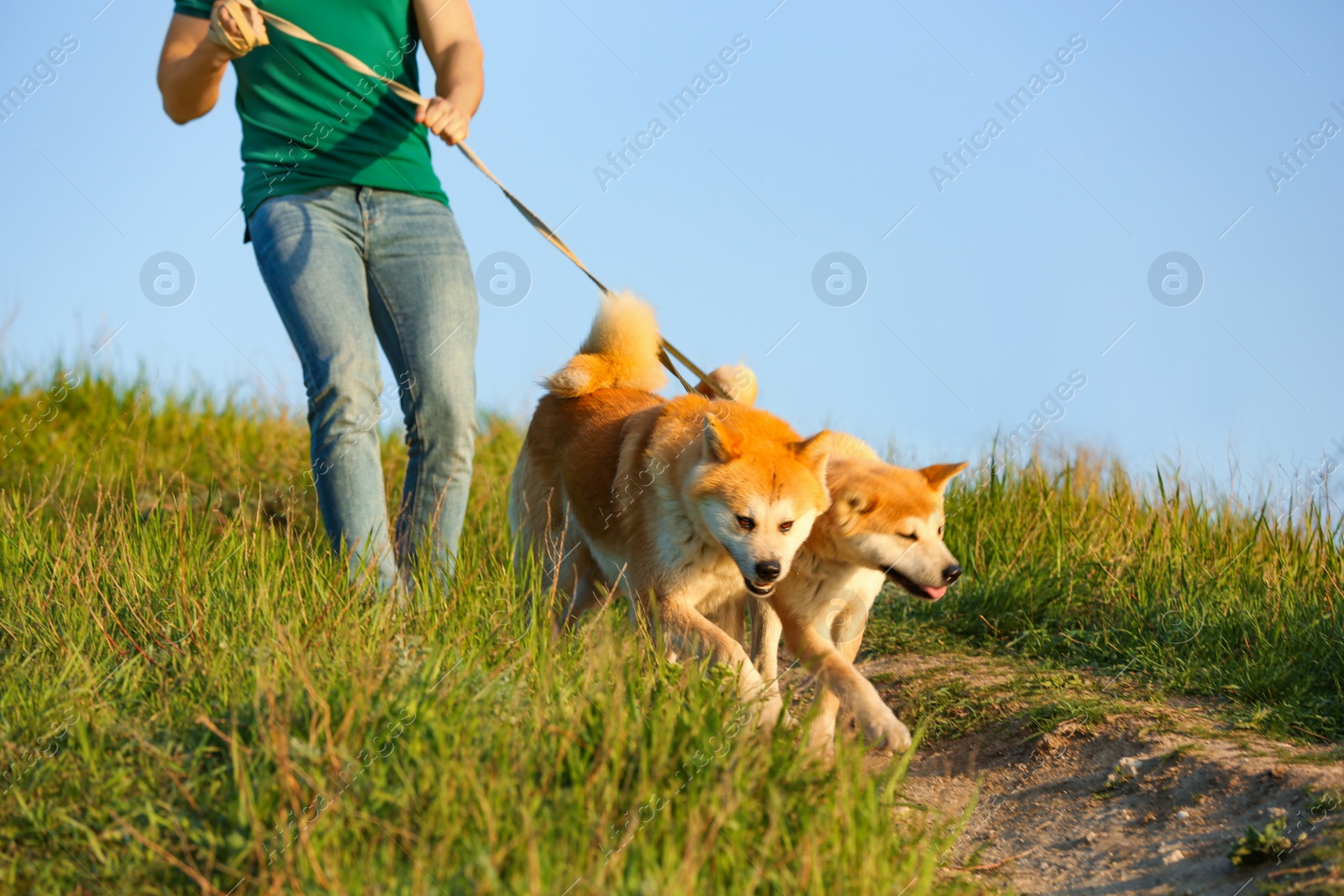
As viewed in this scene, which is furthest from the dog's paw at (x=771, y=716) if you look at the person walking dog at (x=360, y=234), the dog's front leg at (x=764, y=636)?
the person walking dog at (x=360, y=234)

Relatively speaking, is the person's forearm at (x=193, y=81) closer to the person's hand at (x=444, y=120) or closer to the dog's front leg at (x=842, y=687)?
the person's hand at (x=444, y=120)

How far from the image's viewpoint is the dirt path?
2857 millimetres

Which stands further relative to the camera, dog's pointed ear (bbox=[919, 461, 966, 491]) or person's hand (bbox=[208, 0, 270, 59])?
dog's pointed ear (bbox=[919, 461, 966, 491])

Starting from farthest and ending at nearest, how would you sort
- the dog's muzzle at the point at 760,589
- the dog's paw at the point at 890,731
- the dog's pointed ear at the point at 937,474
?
the dog's pointed ear at the point at 937,474, the dog's muzzle at the point at 760,589, the dog's paw at the point at 890,731

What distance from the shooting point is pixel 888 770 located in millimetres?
2633

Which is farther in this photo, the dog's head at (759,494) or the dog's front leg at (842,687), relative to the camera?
the dog's head at (759,494)

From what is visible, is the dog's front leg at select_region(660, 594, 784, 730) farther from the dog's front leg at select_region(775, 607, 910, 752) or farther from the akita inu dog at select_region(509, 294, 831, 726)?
the dog's front leg at select_region(775, 607, 910, 752)

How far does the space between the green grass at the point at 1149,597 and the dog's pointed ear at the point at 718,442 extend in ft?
5.31

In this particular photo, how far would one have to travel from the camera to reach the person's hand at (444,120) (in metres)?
3.63

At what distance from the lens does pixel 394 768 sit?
2285 millimetres

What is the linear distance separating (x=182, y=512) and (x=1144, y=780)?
12.2 ft

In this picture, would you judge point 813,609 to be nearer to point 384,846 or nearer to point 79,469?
point 384,846

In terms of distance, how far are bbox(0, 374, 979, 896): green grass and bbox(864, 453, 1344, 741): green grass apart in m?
1.94

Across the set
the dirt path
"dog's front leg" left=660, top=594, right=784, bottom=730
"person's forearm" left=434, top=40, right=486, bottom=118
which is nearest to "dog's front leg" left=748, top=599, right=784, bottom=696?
"dog's front leg" left=660, top=594, right=784, bottom=730
